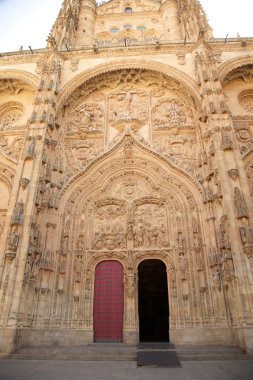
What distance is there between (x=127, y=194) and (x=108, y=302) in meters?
4.63

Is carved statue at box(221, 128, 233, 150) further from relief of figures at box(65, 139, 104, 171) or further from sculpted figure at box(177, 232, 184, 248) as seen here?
relief of figures at box(65, 139, 104, 171)

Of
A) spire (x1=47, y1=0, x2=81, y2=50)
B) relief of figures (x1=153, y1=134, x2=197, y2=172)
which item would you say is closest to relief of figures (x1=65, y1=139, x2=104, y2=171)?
relief of figures (x1=153, y1=134, x2=197, y2=172)

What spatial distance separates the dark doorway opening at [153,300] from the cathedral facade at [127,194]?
0.06 m

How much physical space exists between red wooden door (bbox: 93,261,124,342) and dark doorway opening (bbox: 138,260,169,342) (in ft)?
9.31

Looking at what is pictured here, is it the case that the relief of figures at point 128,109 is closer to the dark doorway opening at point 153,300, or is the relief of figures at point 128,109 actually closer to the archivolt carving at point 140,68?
the archivolt carving at point 140,68

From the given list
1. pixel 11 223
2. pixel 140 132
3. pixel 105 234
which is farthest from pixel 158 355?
pixel 140 132

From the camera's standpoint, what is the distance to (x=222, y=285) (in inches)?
379

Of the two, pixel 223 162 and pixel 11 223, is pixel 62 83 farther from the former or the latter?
pixel 223 162

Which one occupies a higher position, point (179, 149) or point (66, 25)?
point (66, 25)

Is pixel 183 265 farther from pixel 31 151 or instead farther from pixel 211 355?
pixel 31 151

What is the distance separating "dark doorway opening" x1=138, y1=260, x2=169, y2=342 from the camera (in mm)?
14039

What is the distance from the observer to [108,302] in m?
10.7

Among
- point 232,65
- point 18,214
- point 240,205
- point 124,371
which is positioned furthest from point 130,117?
Result: point 124,371

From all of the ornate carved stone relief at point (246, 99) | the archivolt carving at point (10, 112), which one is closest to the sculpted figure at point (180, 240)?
the ornate carved stone relief at point (246, 99)
